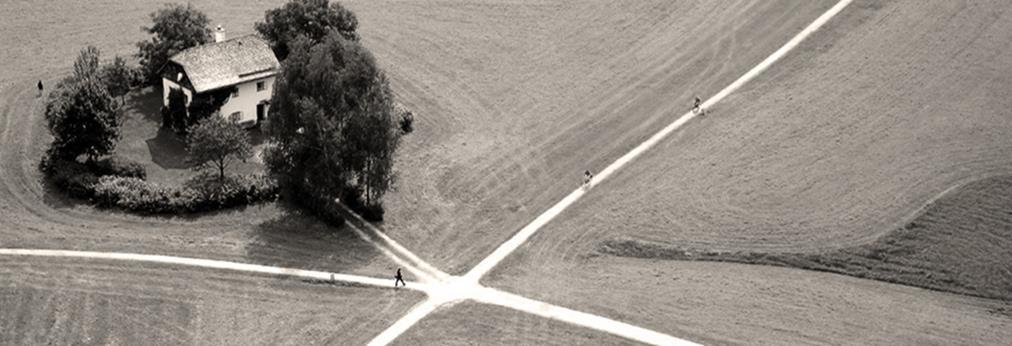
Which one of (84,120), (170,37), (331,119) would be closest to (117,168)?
(84,120)

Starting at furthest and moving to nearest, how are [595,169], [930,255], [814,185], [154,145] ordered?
[595,169]
[154,145]
[814,185]
[930,255]

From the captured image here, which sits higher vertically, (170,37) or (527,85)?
(170,37)

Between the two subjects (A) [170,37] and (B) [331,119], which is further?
(A) [170,37]

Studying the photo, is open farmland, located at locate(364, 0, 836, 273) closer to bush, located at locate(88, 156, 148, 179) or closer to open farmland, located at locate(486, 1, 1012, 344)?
open farmland, located at locate(486, 1, 1012, 344)

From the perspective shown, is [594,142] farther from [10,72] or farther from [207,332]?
[10,72]

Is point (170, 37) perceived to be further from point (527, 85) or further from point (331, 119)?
point (527, 85)

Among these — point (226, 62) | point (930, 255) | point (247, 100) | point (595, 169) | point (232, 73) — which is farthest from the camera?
point (247, 100)

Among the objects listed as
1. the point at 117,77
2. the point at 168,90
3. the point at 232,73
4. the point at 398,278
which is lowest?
the point at 398,278

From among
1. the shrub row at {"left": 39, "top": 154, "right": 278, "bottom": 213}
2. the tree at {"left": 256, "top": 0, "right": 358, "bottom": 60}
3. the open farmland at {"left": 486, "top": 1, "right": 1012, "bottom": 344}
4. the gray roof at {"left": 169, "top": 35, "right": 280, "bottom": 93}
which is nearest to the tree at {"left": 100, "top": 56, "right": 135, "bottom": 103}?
the gray roof at {"left": 169, "top": 35, "right": 280, "bottom": 93}
